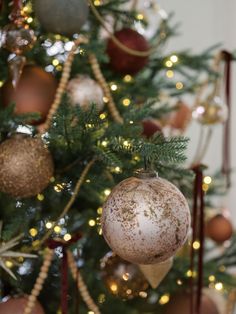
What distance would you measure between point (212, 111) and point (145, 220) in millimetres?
614

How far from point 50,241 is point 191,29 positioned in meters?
1.40

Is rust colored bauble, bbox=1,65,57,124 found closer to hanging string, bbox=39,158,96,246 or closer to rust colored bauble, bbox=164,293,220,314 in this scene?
hanging string, bbox=39,158,96,246

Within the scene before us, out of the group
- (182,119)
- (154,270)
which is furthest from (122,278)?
(182,119)

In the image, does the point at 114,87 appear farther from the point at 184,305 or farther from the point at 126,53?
the point at 184,305

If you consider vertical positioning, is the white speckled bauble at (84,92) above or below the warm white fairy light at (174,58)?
above

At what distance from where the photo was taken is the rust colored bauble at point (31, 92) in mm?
831

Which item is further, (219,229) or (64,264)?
(219,229)

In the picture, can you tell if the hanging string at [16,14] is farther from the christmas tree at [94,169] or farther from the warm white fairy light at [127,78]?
the warm white fairy light at [127,78]

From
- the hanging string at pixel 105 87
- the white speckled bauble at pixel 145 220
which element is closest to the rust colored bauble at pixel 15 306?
the white speckled bauble at pixel 145 220

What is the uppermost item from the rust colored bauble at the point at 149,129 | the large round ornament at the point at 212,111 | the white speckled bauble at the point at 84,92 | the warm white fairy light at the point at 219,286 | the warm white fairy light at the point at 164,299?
the white speckled bauble at the point at 84,92

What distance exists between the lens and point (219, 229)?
1.18m

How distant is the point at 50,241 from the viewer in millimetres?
735

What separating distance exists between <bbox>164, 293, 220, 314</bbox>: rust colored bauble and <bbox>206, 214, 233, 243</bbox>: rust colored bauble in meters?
0.19

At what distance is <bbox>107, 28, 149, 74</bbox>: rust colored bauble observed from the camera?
3.21 ft
